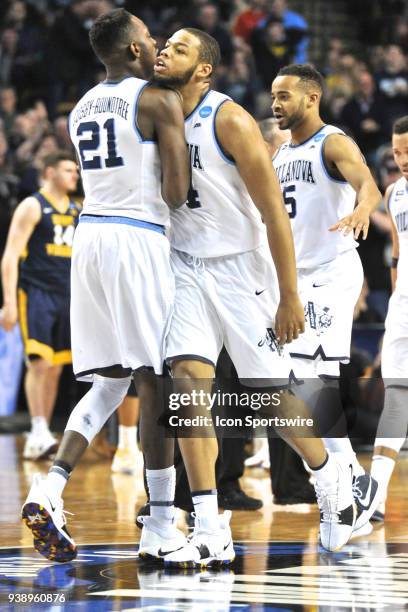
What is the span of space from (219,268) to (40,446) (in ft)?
15.0

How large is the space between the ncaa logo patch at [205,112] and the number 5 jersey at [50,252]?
455 centimetres

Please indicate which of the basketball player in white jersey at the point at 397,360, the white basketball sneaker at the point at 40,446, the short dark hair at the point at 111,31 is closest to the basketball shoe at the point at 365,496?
the basketball player in white jersey at the point at 397,360

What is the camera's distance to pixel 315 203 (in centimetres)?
587

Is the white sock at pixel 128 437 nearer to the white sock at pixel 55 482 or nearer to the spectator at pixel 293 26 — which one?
the white sock at pixel 55 482

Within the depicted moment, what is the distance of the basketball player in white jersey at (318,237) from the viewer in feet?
19.1

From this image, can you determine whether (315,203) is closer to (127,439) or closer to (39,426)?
(127,439)

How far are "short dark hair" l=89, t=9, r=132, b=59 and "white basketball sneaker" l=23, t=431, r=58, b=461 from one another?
4.70 m

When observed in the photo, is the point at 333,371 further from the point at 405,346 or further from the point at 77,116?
the point at 77,116

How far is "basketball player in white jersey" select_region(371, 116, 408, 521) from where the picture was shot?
20.0 ft

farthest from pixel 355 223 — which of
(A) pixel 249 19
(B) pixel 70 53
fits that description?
(A) pixel 249 19

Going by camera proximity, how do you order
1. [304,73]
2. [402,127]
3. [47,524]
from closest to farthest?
[47,524] → [304,73] → [402,127]

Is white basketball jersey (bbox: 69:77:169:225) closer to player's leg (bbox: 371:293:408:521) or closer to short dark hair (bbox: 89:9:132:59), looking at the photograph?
short dark hair (bbox: 89:9:132:59)

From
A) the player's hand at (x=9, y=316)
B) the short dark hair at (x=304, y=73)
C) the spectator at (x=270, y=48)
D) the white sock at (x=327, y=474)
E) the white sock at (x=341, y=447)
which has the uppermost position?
the spectator at (x=270, y=48)

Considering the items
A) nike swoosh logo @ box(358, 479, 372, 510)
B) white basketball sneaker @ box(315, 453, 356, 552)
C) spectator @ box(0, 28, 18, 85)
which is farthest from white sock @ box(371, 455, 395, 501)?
spectator @ box(0, 28, 18, 85)
